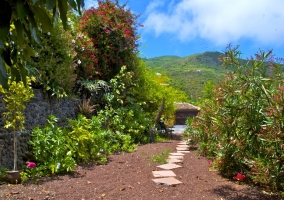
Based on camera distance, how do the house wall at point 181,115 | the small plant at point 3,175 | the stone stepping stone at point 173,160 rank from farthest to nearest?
the house wall at point 181,115, the stone stepping stone at point 173,160, the small plant at point 3,175

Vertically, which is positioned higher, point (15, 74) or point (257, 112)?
point (15, 74)

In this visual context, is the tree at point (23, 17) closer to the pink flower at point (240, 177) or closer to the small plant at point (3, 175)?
the small plant at point (3, 175)

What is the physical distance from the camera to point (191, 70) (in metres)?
54.9

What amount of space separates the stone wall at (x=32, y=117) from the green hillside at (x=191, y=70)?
34.6 m

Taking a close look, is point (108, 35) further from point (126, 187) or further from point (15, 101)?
point (126, 187)

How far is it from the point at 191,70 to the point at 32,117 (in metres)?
50.7

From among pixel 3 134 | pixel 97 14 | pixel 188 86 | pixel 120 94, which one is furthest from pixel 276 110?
pixel 188 86

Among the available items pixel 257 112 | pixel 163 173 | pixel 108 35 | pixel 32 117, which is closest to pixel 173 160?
pixel 163 173

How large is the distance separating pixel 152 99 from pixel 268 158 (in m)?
8.91

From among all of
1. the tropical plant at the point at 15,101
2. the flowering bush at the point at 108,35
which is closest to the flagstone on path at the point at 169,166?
the tropical plant at the point at 15,101

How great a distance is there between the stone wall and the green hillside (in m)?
34.6

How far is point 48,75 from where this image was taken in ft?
21.8

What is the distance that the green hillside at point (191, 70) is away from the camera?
46500 millimetres

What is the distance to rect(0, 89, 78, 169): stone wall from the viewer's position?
514cm
